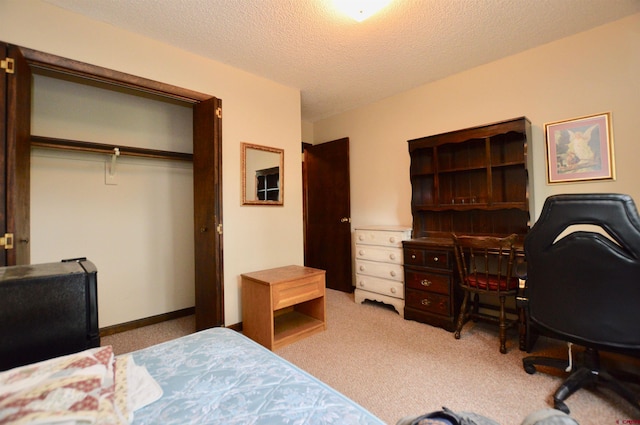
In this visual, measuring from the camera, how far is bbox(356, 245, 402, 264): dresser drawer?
3.07 m

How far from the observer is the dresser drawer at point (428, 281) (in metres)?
2.68

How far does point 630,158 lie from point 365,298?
269 centimetres

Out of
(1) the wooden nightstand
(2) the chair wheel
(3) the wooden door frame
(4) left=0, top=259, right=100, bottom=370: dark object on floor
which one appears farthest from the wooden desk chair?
(4) left=0, top=259, right=100, bottom=370: dark object on floor

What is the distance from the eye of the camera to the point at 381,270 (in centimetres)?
321

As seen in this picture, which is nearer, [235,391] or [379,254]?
[235,391]

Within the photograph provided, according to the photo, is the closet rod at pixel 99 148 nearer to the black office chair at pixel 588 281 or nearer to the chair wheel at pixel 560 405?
the black office chair at pixel 588 281

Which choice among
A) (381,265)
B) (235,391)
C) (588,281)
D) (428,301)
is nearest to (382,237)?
(381,265)

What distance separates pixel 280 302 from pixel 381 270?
4.34 ft

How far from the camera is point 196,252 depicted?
2.76m

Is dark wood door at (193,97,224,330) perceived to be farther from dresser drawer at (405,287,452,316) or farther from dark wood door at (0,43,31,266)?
dresser drawer at (405,287,452,316)

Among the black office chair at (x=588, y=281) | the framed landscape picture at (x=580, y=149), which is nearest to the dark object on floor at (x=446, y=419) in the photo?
the black office chair at (x=588, y=281)

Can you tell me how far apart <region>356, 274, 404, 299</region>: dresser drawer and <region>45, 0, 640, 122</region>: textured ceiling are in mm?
2313

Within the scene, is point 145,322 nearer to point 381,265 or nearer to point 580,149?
point 381,265

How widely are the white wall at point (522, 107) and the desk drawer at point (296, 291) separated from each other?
1484mm
